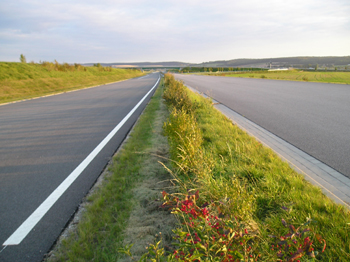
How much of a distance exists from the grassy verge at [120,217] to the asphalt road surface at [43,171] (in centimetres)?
27

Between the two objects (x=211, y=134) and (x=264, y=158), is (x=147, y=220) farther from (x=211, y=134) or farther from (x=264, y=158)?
(x=211, y=134)

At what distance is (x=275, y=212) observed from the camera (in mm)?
2615

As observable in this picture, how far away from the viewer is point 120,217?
9.25 ft

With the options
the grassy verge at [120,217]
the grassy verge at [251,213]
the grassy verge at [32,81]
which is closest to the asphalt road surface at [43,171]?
the grassy verge at [120,217]

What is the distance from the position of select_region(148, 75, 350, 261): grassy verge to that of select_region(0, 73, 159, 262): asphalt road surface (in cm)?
143

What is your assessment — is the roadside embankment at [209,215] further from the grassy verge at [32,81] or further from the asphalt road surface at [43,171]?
the grassy verge at [32,81]

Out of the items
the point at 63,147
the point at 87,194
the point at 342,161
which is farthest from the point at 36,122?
the point at 342,161

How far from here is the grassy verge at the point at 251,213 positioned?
1.62 m

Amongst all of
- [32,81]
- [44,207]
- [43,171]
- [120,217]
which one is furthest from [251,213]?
[32,81]

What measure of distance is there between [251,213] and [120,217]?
1595 mm

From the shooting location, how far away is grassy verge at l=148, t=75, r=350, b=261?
162 centimetres

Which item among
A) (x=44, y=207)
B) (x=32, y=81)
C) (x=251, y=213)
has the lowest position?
(x=44, y=207)

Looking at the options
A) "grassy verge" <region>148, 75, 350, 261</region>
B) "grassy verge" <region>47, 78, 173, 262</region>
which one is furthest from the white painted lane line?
"grassy verge" <region>148, 75, 350, 261</region>

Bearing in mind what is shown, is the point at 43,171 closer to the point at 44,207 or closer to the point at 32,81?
the point at 44,207
